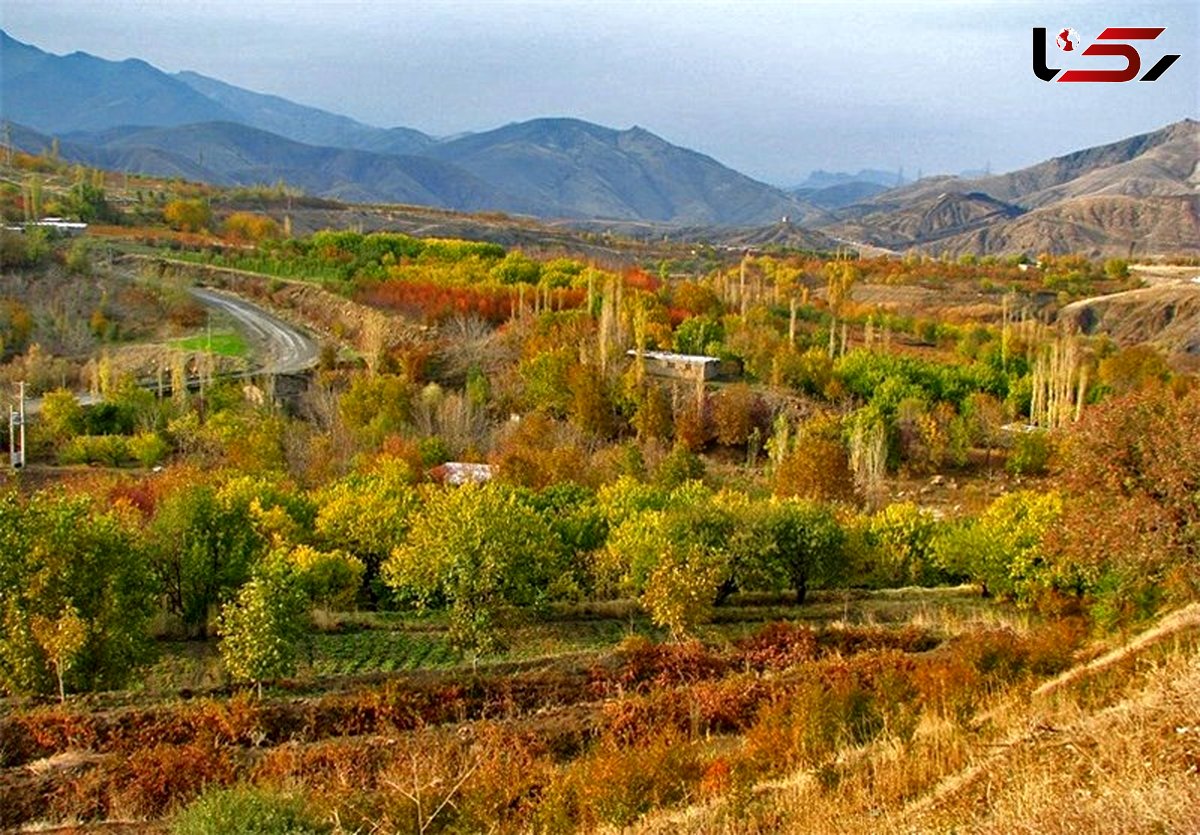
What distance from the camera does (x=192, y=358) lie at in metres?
41.8

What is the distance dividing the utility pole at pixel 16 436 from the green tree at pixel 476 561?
661 inches

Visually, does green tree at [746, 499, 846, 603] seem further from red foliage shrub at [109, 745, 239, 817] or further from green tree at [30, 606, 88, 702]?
green tree at [30, 606, 88, 702]

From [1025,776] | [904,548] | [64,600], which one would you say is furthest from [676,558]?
[1025,776]

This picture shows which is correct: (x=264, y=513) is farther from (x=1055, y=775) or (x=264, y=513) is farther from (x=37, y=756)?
(x=1055, y=775)

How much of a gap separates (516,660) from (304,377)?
26.7m

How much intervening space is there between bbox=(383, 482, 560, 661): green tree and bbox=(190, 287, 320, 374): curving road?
2532 cm

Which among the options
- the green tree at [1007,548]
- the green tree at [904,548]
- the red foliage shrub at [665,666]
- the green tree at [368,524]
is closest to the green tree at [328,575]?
the green tree at [368,524]

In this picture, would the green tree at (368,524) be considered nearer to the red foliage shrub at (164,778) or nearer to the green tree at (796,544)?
the green tree at (796,544)

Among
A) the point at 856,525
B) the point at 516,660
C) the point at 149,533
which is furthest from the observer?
the point at 856,525

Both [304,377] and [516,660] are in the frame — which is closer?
[516,660]

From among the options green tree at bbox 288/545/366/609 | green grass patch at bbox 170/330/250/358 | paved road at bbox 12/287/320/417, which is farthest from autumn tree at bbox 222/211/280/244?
green tree at bbox 288/545/366/609

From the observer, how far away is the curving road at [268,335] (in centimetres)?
4272

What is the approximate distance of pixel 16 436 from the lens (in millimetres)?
30922

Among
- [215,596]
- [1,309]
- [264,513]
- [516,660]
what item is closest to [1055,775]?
[516,660]
